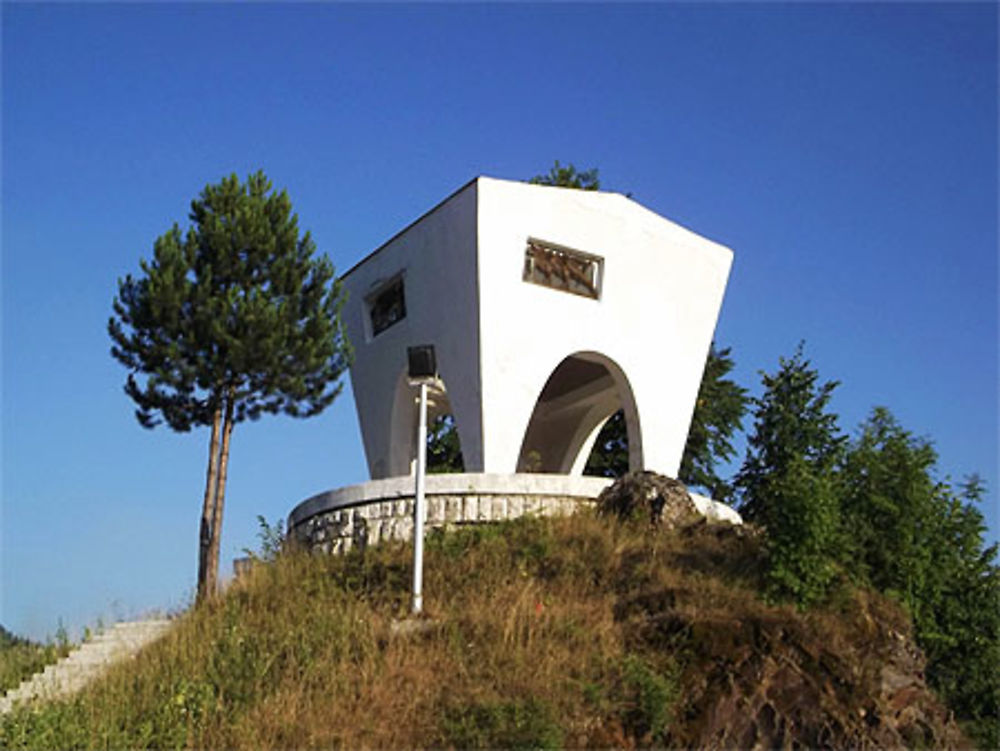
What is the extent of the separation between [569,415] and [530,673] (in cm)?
1691

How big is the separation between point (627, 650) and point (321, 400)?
9.35 metres

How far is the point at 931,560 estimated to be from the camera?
14.9 meters

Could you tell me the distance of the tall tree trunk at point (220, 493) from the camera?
17.4m

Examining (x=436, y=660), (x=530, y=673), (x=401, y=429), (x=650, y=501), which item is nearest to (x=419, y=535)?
(x=436, y=660)

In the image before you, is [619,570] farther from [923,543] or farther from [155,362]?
[155,362]

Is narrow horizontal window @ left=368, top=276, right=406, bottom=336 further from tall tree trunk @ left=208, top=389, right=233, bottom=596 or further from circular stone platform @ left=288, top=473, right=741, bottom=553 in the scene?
circular stone platform @ left=288, top=473, right=741, bottom=553

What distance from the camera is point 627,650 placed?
1080 cm

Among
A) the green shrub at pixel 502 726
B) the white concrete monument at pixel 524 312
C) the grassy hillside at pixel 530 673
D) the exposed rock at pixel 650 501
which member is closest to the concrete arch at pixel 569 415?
the white concrete monument at pixel 524 312

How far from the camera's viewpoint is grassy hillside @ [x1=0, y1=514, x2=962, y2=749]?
→ 31.4 feet

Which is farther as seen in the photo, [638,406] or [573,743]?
[638,406]

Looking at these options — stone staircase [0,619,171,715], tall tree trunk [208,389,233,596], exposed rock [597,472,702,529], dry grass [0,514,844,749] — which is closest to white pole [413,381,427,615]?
dry grass [0,514,844,749]

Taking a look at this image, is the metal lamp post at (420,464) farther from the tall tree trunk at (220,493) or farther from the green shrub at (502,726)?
the tall tree trunk at (220,493)

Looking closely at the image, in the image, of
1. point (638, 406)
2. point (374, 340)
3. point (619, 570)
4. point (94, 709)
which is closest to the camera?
point (94, 709)

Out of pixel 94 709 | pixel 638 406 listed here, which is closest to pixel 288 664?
pixel 94 709
